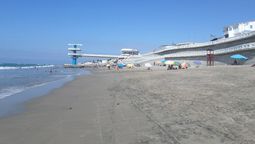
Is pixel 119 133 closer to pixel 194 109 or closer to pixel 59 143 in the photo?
pixel 59 143

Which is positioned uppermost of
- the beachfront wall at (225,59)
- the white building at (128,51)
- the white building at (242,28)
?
the white building at (242,28)

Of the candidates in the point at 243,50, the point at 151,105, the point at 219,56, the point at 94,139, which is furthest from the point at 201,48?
the point at 94,139

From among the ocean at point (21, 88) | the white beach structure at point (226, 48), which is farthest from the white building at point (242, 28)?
the ocean at point (21, 88)

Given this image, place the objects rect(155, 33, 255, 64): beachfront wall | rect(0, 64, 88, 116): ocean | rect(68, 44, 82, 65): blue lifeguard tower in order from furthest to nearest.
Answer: rect(68, 44, 82, 65): blue lifeguard tower < rect(155, 33, 255, 64): beachfront wall < rect(0, 64, 88, 116): ocean

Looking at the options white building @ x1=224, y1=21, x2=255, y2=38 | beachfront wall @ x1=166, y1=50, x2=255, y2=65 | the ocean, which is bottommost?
the ocean

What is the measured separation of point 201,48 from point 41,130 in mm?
60075

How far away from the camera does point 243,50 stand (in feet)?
128

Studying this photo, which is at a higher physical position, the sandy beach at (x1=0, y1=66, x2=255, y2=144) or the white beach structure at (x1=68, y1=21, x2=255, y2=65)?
the white beach structure at (x1=68, y1=21, x2=255, y2=65)

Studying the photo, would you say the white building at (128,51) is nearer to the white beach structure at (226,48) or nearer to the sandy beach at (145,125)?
the white beach structure at (226,48)

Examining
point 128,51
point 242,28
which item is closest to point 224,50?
point 242,28

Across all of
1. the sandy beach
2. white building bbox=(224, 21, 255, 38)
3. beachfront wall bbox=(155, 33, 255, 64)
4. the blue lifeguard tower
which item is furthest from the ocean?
the blue lifeguard tower

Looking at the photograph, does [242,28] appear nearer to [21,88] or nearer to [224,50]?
[224,50]

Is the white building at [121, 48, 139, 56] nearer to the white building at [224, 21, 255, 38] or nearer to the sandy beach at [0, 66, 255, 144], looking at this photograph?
the white building at [224, 21, 255, 38]

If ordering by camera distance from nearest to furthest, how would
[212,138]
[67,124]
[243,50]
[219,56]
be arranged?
Answer: [212,138] → [67,124] → [243,50] → [219,56]
